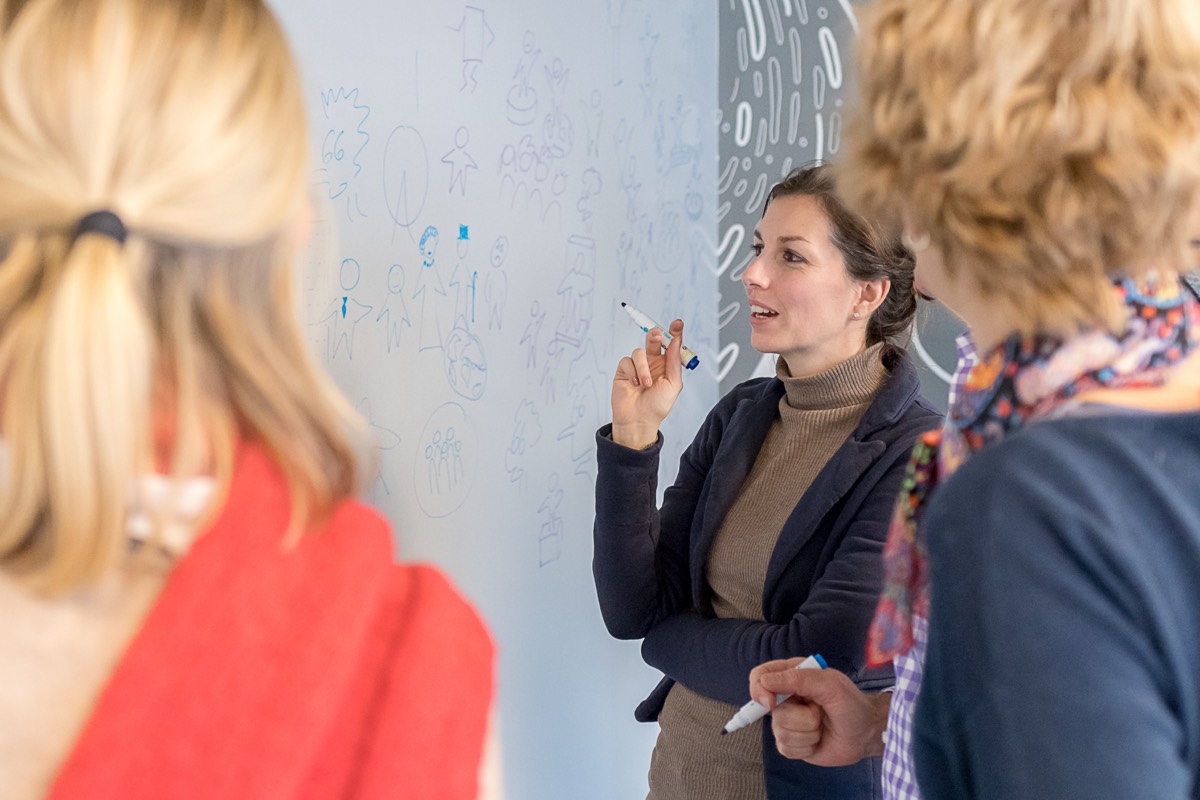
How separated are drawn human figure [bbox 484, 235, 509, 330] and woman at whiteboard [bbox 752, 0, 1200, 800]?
1.05m

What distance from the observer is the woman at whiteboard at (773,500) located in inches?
50.2

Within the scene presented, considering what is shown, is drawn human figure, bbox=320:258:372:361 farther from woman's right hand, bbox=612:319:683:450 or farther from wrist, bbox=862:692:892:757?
wrist, bbox=862:692:892:757

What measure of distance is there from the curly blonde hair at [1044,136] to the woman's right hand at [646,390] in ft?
2.81

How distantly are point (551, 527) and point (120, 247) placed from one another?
4.75ft

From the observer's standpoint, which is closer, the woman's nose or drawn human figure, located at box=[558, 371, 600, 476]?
the woman's nose

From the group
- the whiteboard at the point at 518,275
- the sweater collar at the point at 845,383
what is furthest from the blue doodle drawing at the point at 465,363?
the sweater collar at the point at 845,383

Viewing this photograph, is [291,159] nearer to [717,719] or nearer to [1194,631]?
[1194,631]

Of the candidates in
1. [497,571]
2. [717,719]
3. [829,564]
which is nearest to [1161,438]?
[829,564]

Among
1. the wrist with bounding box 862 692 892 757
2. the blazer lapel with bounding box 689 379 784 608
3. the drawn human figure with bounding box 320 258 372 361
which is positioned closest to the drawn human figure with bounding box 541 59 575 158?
the drawn human figure with bounding box 320 258 372 361

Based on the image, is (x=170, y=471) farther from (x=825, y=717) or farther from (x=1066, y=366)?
(x=825, y=717)

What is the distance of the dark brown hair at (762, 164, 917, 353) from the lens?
4.92 ft

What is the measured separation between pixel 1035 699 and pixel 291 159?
1.67 feet

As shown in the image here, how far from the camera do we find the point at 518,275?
69.3 inches

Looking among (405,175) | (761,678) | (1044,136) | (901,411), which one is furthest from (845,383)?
(1044,136)
